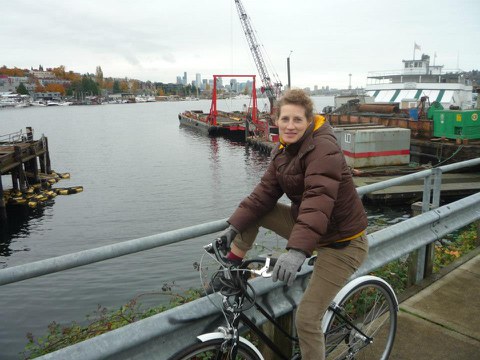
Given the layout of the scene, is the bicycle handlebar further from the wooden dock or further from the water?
the wooden dock

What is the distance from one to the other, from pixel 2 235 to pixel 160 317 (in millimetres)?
23155

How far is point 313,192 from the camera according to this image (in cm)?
239

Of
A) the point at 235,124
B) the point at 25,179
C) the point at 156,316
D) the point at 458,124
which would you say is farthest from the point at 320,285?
the point at 235,124

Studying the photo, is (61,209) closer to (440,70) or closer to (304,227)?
(304,227)

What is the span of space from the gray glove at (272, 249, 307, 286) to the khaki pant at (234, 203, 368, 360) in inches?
20.4

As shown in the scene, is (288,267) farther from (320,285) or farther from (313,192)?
(320,285)

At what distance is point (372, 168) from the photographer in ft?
86.9

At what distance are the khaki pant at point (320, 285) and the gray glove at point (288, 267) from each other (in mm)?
518

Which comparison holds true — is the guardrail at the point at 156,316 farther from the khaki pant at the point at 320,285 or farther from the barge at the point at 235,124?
the barge at the point at 235,124

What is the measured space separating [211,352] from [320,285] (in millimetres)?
786

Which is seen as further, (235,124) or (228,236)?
(235,124)

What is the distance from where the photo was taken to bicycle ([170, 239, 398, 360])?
2.38 m

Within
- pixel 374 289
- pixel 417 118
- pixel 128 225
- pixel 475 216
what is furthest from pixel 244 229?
pixel 417 118

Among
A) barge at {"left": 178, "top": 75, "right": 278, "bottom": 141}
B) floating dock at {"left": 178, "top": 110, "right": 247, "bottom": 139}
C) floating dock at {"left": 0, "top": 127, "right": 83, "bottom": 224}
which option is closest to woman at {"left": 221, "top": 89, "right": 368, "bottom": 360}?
floating dock at {"left": 0, "top": 127, "right": 83, "bottom": 224}
